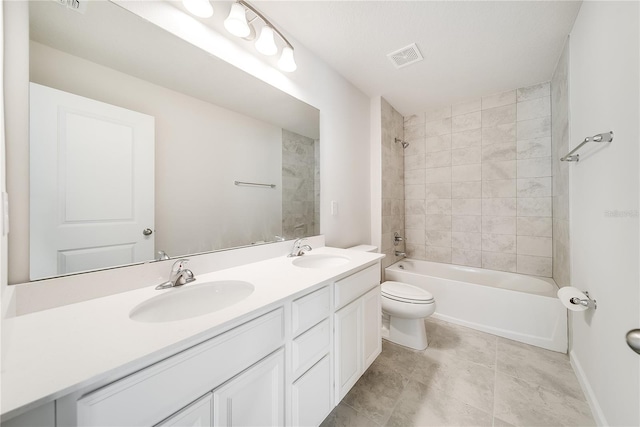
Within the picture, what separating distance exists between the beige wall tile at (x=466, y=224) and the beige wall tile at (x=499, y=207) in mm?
123

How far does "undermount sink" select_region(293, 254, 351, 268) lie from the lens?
1.46m

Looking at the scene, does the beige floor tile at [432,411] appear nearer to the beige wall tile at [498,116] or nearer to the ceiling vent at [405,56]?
the ceiling vent at [405,56]

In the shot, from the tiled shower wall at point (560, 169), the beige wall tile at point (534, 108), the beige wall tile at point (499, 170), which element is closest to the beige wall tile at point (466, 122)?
the beige wall tile at point (534, 108)

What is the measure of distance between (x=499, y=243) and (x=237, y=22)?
303 cm

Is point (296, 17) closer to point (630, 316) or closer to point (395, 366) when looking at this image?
point (630, 316)

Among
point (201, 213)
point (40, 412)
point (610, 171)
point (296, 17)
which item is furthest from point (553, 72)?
point (40, 412)

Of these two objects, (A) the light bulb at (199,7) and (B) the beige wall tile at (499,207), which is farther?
(B) the beige wall tile at (499,207)

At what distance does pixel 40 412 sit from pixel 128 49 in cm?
118

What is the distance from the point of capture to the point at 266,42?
1.27 metres

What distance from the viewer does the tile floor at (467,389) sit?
120cm

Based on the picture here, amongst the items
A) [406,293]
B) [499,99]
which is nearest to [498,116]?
[499,99]

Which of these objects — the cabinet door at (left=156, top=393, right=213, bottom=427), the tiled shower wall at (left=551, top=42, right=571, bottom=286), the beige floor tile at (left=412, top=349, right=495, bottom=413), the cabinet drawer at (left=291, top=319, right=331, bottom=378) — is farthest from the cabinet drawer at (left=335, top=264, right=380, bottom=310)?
the tiled shower wall at (left=551, top=42, right=571, bottom=286)

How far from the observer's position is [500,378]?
4.85 ft

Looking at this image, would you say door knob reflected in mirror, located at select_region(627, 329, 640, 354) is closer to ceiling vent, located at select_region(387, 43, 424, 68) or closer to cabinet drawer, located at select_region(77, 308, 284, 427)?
cabinet drawer, located at select_region(77, 308, 284, 427)
